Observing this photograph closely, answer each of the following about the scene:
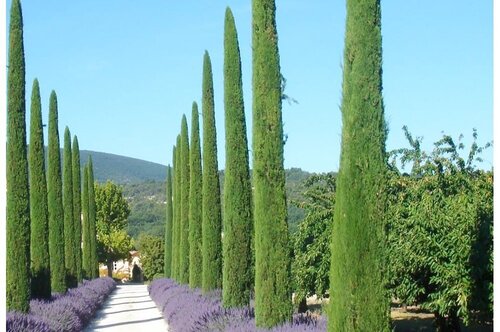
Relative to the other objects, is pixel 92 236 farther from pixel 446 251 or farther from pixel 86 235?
pixel 446 251

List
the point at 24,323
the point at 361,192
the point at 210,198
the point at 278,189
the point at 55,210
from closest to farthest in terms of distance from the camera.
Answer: the point at 361,192
the point at 278,189
the point at 24,323
the point at 210,198
the point at 55,210

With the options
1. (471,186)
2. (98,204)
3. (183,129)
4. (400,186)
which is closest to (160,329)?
(400,186)

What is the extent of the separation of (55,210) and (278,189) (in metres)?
16.1

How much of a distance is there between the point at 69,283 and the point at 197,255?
8071mm

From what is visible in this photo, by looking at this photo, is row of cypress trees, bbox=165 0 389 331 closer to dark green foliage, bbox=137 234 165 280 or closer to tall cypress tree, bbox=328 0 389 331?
tall cypress tree, bbox=328 0 389 331

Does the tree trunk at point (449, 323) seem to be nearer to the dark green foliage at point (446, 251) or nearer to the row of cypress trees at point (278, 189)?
the dark green foliage at point (446, 251)

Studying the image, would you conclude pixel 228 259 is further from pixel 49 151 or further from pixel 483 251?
pixel 49 151

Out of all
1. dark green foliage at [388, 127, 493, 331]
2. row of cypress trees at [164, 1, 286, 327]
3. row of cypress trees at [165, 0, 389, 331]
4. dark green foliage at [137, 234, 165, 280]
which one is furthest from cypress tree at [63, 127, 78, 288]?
dark green foliage at [137, 234, 165, 280]

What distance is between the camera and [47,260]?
72.9 feet

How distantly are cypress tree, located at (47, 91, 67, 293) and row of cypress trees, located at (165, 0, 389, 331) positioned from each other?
283 inches

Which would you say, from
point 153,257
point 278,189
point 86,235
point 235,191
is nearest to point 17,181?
point 235,191

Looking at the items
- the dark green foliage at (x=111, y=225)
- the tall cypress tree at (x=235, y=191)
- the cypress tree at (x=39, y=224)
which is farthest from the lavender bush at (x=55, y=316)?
the dark green foliage at (x=111, y=225)

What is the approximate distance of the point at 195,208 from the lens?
27484 mm

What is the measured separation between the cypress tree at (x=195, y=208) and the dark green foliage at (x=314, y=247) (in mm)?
5361
